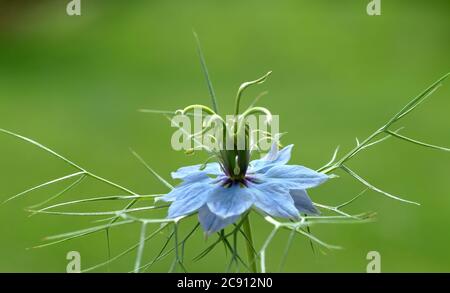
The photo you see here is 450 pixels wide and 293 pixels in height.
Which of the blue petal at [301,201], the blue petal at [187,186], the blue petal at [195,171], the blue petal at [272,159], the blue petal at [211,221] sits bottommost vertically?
the blue petal at [211,221]

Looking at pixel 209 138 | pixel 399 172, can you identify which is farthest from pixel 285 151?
pixel 399 172

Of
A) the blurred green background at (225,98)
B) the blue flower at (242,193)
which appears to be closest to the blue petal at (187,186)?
the blue flower at (242,193)

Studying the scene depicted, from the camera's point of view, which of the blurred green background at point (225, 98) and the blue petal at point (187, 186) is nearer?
the blue petal at point (187, 186)

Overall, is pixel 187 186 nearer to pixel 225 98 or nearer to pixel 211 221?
pixel 211 221

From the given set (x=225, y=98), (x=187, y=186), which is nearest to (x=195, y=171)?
(x=187, y=186)

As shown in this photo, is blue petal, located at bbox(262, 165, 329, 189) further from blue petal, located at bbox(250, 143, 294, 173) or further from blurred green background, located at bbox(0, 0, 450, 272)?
blurred green background, located at bbox(0, 0, 450, 272)

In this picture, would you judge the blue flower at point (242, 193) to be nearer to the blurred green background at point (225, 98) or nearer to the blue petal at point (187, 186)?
the blue petal at point (187, 186)
